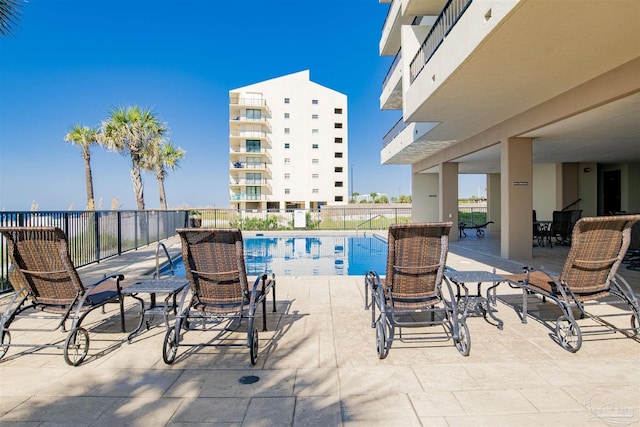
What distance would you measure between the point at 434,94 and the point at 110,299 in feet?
19.9

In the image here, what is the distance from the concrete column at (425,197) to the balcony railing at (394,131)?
2575mm

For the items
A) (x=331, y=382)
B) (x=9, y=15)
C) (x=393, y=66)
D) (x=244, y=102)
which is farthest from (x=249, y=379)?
(x=244, y=102)

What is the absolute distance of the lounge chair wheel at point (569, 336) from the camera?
2.95 metres

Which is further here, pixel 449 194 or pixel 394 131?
pixel 394 131

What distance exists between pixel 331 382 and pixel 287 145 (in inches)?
1709

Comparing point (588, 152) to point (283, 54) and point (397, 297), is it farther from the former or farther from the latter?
point (283, 54)

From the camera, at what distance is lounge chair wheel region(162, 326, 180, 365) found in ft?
9.22

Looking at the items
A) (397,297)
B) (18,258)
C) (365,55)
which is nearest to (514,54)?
(397,297)

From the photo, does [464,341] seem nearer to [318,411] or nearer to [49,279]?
[318,411]

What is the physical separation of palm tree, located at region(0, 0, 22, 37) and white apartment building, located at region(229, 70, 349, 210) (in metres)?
37.6

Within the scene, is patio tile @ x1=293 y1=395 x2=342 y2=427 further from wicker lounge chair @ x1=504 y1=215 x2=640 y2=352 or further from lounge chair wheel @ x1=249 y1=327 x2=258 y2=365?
wicker lounge chair @ x1=504 y1=215 x2=640 y2=352

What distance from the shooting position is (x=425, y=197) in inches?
680

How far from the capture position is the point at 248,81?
43531 mm

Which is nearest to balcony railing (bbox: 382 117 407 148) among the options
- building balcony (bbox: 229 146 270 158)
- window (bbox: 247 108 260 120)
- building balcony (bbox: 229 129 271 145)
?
building balcony (bbox: 229 146 270 158)
